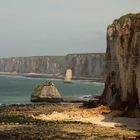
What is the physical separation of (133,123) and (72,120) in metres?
6.00

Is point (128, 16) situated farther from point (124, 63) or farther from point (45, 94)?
point (45, 94)

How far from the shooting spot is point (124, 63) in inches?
2099

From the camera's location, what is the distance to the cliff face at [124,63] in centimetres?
5038

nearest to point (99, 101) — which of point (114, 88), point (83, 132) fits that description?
point (114, 88)

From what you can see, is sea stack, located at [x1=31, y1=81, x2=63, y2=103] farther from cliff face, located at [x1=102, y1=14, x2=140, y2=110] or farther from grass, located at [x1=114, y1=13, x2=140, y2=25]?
grass, located at [x1=114, y1=13, x2=140, y2=25]

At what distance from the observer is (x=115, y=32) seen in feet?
189

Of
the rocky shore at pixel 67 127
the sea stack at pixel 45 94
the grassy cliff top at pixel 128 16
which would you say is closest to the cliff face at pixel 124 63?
the grassy cliff top at pixel 128 16

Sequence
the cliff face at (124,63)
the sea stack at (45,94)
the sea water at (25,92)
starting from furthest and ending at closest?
the sea water at (25,92) → the sea stack at (45,94) → the cliff face at (124,63)

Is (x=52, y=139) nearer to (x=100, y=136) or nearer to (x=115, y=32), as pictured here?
(x=100, y=136)

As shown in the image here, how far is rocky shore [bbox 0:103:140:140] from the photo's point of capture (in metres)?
35.0

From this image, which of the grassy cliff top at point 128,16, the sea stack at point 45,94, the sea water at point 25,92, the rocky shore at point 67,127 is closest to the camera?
the rocky shore at point 67,127

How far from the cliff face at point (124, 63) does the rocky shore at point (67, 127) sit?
2632 millimetres

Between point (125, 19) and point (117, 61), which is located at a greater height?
point (125, 19)

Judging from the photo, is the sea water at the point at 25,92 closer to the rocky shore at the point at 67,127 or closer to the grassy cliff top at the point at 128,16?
the grassy cliff top at the point at 128,16
